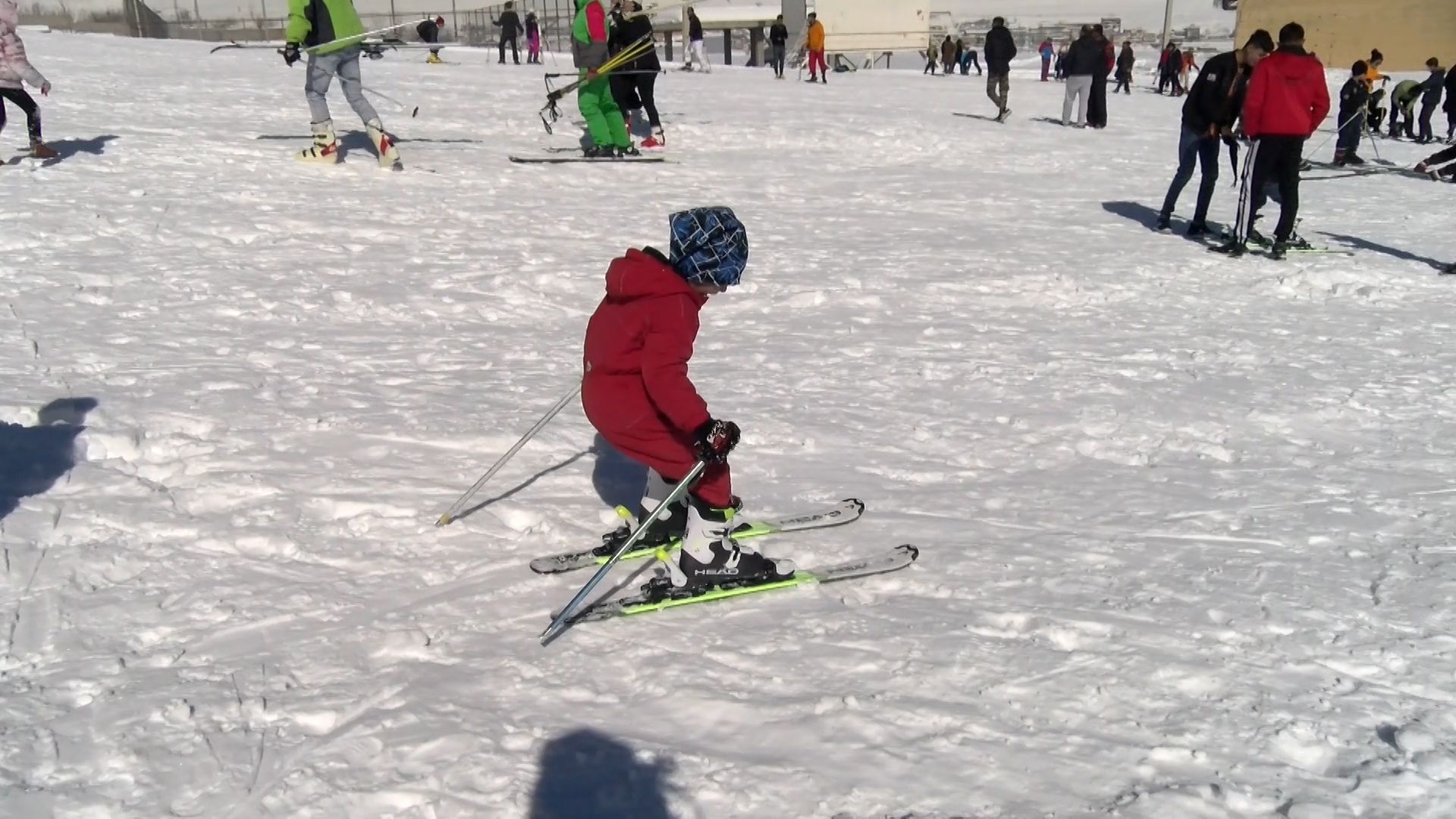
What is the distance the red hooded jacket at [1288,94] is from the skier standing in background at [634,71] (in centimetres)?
686

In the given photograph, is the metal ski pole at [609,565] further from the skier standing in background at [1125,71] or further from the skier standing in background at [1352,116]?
the skier standing in background at [1125,71]

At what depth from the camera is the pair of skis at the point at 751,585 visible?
3.52 metres

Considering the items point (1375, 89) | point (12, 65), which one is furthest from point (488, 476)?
point (1375, 89)

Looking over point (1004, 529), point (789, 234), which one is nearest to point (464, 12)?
point (789, 234)

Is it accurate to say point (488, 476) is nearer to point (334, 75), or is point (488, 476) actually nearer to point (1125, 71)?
point (334, 75)

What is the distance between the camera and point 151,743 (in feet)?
9.00

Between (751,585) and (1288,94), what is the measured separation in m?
7.46

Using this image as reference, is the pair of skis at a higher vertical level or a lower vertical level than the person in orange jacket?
lower

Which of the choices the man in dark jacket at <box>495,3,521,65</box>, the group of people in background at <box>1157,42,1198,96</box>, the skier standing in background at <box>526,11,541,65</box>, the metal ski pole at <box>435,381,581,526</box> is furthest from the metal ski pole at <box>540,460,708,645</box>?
the group of people in background at <box>1157,42,1198,96</box>

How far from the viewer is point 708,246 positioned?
3.33 metres

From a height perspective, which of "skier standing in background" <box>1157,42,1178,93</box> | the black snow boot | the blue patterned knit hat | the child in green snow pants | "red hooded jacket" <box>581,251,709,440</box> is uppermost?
"skier standing in background" <box>1157,42,1178,93</box>

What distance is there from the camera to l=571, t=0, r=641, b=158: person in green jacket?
12.1 meters

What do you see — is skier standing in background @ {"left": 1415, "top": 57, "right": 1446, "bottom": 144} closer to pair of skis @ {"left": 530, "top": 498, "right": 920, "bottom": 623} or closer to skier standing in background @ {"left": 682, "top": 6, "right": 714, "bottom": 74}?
skier standing in background @ {"left": 682, "top": 6, "right": 714, "bottom": 74}

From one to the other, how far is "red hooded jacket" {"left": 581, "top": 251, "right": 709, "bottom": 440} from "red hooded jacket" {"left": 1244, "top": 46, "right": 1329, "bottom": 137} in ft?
23.9
